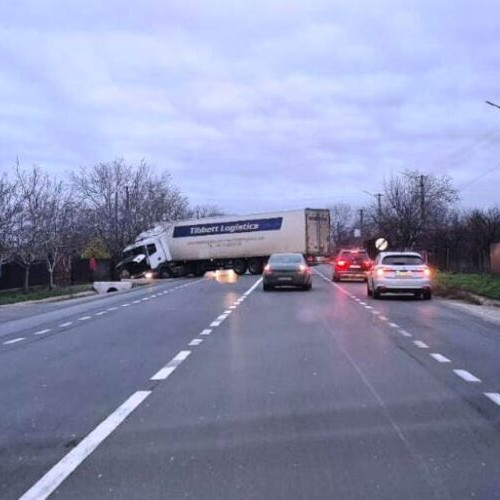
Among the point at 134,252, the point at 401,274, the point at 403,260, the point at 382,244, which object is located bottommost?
the point at 401,274

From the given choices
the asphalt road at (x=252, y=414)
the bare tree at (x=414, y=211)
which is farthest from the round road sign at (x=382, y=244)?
the asphalt road at (x=252, y=414)

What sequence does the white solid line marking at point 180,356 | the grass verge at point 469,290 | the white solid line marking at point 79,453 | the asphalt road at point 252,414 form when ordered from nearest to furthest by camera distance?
the white solid line marking at point 79,453
the asphalt road at point 252,414
the white solid line marking at point 180,356
the grass verge at point 469,290

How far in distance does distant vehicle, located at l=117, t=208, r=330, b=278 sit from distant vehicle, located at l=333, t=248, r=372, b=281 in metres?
10.6

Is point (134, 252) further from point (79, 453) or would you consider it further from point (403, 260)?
point (79, 453)

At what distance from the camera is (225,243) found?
52781 millimetres

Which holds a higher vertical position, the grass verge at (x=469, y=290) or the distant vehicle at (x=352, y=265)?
the distant vehicle at (x=352, y=265)

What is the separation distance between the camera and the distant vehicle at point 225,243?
49.9 meters

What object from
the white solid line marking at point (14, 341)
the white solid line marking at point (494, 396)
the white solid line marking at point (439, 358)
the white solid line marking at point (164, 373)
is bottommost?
the white solid line marking at point (494, 396)

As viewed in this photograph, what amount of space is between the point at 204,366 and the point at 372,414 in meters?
3.55

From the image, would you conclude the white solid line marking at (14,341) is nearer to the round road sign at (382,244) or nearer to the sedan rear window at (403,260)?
the sedan rear window at (403,260)

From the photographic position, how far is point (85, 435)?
6.30 m

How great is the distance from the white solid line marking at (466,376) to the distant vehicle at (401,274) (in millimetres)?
13639

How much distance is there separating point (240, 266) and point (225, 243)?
A: 2.17 m

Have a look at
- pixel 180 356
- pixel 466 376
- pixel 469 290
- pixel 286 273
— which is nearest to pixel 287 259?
pixel 286 273
